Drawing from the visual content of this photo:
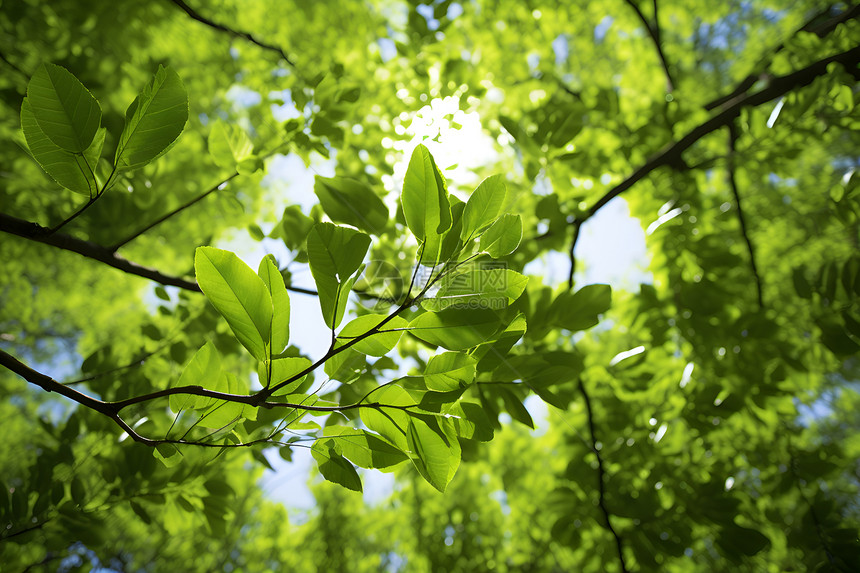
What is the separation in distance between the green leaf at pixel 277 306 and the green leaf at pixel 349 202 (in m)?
0.23

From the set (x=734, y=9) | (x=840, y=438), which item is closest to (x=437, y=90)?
(x=734, y=9)

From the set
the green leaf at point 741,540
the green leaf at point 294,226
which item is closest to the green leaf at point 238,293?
the green leaf at point 294,226

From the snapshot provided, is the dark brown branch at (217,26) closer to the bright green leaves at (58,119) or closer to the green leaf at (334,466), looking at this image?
the bright green leaves at (58,119)

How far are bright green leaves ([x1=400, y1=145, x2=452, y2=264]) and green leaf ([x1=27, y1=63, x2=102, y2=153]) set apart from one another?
1.02 feet

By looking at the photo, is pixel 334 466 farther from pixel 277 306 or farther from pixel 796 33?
pixel 796 33

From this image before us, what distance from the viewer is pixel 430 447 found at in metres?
0.49

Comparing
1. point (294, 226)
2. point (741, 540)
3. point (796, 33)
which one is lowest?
point (741, 540)

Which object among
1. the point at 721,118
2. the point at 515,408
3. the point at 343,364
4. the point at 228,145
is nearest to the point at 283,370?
the point at 343,364

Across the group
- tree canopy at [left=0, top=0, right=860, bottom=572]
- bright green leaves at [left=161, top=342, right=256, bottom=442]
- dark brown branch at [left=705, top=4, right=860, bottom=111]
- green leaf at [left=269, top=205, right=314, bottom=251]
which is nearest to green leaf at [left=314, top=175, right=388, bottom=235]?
tree canopy at [left=0, top=0, right=860, bottom=572]

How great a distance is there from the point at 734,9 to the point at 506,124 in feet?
9.13

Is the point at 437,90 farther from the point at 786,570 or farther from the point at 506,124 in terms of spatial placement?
the point at 786,570

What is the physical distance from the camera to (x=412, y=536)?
7.81 feet

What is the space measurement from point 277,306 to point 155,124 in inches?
8.7

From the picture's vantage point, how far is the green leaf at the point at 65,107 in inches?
16.2
